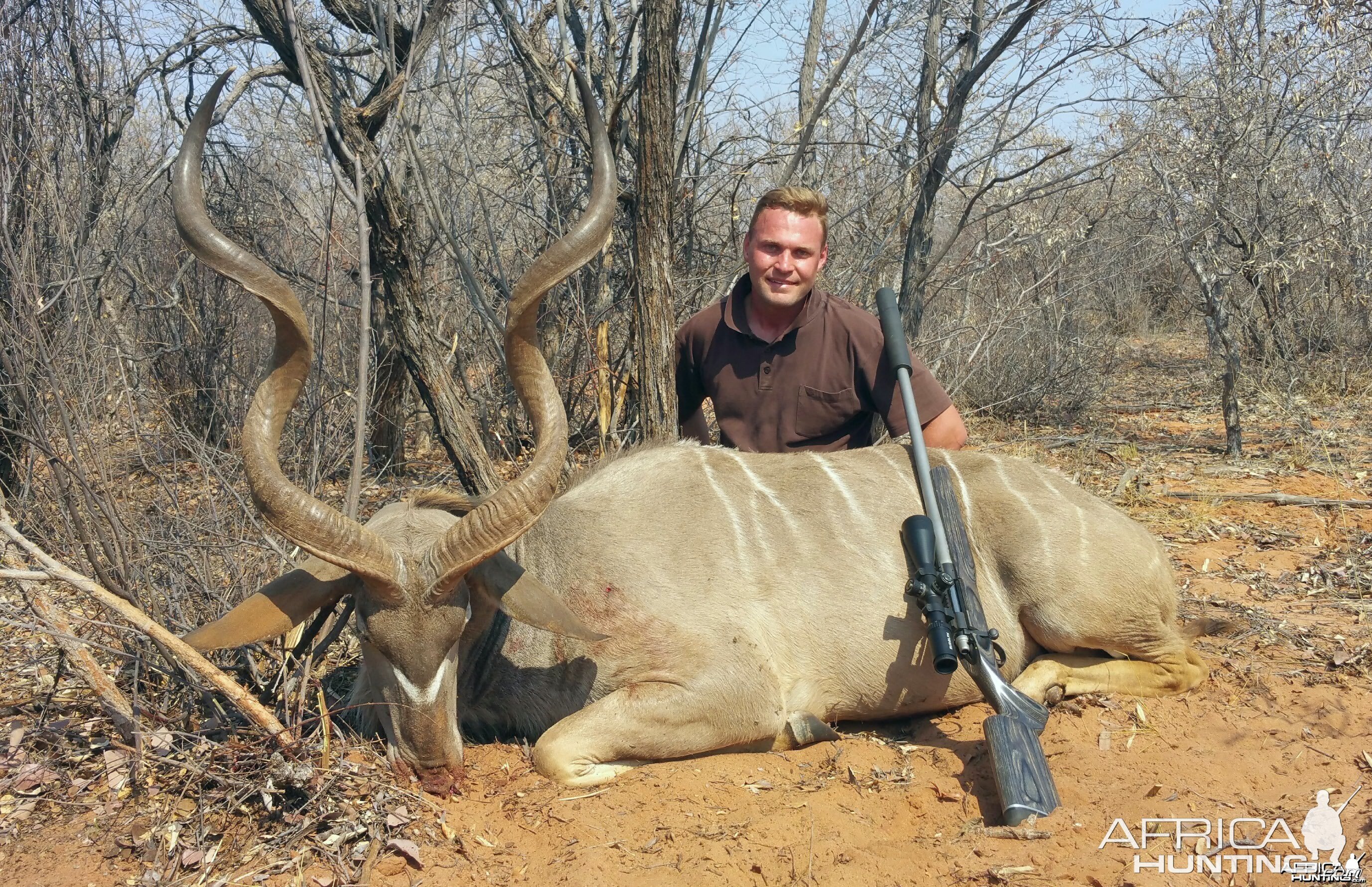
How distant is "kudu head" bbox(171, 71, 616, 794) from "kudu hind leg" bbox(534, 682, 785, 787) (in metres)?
0.33

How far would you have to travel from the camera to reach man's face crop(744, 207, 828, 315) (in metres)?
4.50

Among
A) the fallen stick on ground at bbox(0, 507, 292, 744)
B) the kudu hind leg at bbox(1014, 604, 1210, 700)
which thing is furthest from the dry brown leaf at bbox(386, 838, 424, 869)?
the kudu hind leg at bbox(1014, 604, 1210, 700)

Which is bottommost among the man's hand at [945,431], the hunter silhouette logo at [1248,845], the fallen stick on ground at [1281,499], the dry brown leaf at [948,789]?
the hunter silhouette logo at [1248,845]

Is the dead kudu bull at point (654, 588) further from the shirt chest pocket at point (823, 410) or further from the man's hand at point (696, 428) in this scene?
the man's hand at point (696, 428)

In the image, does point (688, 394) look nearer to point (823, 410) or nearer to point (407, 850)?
point (823, 410)

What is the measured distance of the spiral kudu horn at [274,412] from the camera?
297 cm

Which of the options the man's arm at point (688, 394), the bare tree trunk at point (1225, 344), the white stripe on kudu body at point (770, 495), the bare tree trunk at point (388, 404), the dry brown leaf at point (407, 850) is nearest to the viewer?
the dry brown leaf at point (407, 850)

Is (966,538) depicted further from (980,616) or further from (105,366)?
(105,366)

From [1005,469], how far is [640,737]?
1.86m

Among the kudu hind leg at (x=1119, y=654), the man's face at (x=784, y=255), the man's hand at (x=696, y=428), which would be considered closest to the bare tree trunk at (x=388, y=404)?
the man's hand at (x=696, y=428)

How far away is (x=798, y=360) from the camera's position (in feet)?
15.0

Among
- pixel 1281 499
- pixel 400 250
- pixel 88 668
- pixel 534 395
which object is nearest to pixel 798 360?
pixel 534 395

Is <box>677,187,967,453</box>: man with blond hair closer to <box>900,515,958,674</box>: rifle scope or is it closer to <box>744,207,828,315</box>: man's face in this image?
<box>744,207,828,315</box>: man's face

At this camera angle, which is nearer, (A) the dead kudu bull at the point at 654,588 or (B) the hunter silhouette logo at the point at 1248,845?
(B) the hunter silhouette logo at the point at 1248,845
